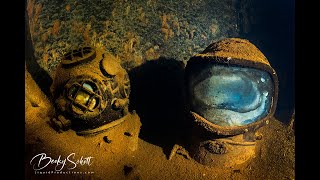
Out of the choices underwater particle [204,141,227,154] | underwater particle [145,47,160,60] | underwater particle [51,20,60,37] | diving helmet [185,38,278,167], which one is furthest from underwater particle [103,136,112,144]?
underwater particle [51,20,60,37]

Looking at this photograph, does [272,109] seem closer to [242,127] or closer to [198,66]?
[242,127]

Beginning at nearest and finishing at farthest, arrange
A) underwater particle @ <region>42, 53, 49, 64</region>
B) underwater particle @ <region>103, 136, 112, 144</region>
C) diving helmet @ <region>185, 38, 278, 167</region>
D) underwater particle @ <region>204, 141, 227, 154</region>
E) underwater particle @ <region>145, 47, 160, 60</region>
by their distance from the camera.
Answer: diving helmet @ <region>185, 38, 278, 167</region> → underwater particle @ <region>204, 141, 227, 154</region> → underwater particle @ <region>103, 136, 112, 144</region> → underwater particle @ <region>42, 53, 49, 64</region> → underwater particle @ <region>145, 47, 160, 60</region>

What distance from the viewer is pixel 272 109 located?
3.57 m

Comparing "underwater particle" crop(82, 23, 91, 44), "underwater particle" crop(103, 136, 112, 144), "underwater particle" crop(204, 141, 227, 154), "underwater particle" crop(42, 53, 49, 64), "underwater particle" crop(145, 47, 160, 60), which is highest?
"underwater particle" crop(82, 23, 91, 44)

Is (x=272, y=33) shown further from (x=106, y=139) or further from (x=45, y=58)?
(x=45, y=58)

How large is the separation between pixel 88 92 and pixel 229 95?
5.32 ft

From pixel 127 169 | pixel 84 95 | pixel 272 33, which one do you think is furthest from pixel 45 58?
pixel 272 33

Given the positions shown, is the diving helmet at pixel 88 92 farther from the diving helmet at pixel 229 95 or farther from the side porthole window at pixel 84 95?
the diving helmet at pixel 229 95

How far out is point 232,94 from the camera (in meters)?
3.39

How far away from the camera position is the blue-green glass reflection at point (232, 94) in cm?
337

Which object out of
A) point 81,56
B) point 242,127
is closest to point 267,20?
point 242,127

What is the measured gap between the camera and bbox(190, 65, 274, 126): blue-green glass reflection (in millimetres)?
3373

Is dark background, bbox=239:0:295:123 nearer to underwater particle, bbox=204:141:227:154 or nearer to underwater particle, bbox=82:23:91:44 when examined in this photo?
underwater particle, bbox=204:141:227:154

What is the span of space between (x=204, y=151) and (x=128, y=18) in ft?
7.95
